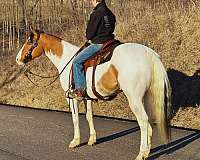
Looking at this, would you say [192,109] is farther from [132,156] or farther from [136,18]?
[136,18]

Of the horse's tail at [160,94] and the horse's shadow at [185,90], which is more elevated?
the horse's tail at [160,94]

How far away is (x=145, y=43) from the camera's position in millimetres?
15211

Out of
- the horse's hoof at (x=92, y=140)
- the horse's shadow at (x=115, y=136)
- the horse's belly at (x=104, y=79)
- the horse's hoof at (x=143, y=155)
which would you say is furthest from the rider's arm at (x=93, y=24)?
the horse's hoof at (x=143, y=155)

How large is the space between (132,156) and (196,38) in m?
7.92

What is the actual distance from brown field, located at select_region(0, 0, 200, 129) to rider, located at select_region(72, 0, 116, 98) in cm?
323

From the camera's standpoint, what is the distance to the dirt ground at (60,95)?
10.5 metres

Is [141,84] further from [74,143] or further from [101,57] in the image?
[74,143]

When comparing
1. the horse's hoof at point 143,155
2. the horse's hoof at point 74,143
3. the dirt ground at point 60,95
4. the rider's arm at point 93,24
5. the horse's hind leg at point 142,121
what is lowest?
the dirt ground at point 60,95

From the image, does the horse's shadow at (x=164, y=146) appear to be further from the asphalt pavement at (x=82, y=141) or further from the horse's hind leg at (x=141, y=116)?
the horse's hind leg at (x=141, y=116)

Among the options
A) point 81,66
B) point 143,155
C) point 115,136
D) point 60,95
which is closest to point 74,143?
point 115,136

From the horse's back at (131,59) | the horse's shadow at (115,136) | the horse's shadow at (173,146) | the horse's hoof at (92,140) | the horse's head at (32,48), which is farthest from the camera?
the horse's head at (32,48)

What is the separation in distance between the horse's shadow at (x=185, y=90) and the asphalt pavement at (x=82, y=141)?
5.11 feet

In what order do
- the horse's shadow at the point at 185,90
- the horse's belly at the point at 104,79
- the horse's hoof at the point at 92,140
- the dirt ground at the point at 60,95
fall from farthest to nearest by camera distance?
the horse's shadow at the point at 185,90, the dirt ground at the point at 60,95, the horse's hoof at the point at 92,140, the horse's belly at the point at 104,79

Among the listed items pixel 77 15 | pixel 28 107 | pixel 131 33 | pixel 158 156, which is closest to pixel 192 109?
pixel 158 156
